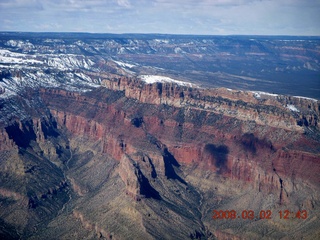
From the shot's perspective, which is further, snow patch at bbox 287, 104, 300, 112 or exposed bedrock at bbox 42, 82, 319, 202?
snow patch at bbox 287, 104, 300, 112

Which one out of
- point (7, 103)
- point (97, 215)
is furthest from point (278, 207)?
point (7, 103)

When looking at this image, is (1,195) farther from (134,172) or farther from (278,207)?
(278,207)

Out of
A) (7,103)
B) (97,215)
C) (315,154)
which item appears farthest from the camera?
(7,103)
